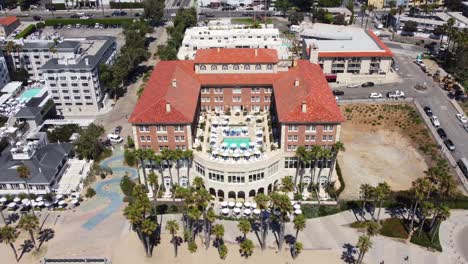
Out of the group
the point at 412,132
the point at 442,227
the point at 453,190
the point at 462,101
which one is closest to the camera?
the point at 453,190

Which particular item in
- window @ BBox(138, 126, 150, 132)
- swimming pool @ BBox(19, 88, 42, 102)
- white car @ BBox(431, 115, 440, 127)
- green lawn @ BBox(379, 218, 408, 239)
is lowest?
green lawn @ BBox(379, 218, 408, 239)

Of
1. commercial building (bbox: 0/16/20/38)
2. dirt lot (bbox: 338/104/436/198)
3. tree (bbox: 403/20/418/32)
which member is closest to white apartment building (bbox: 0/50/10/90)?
commercial building (bbox: 0/16/20/38)

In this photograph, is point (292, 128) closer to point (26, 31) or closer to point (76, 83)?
point (76, 83)

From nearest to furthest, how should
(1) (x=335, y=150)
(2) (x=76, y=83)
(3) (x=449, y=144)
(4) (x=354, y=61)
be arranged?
(1) (x=335, y=150), (3) (x=449, y=144), (2) (x=76, y=83), (4) (x=354, y=61)

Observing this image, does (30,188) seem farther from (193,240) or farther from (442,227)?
(442,227)

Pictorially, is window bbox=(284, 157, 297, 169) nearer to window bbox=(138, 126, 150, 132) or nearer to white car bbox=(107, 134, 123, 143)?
window bbox=(138, 126, 150, 132)

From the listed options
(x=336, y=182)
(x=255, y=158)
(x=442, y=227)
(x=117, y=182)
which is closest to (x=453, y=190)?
(x=442, y=227)

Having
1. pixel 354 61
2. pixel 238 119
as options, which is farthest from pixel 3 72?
pixel 354 61
